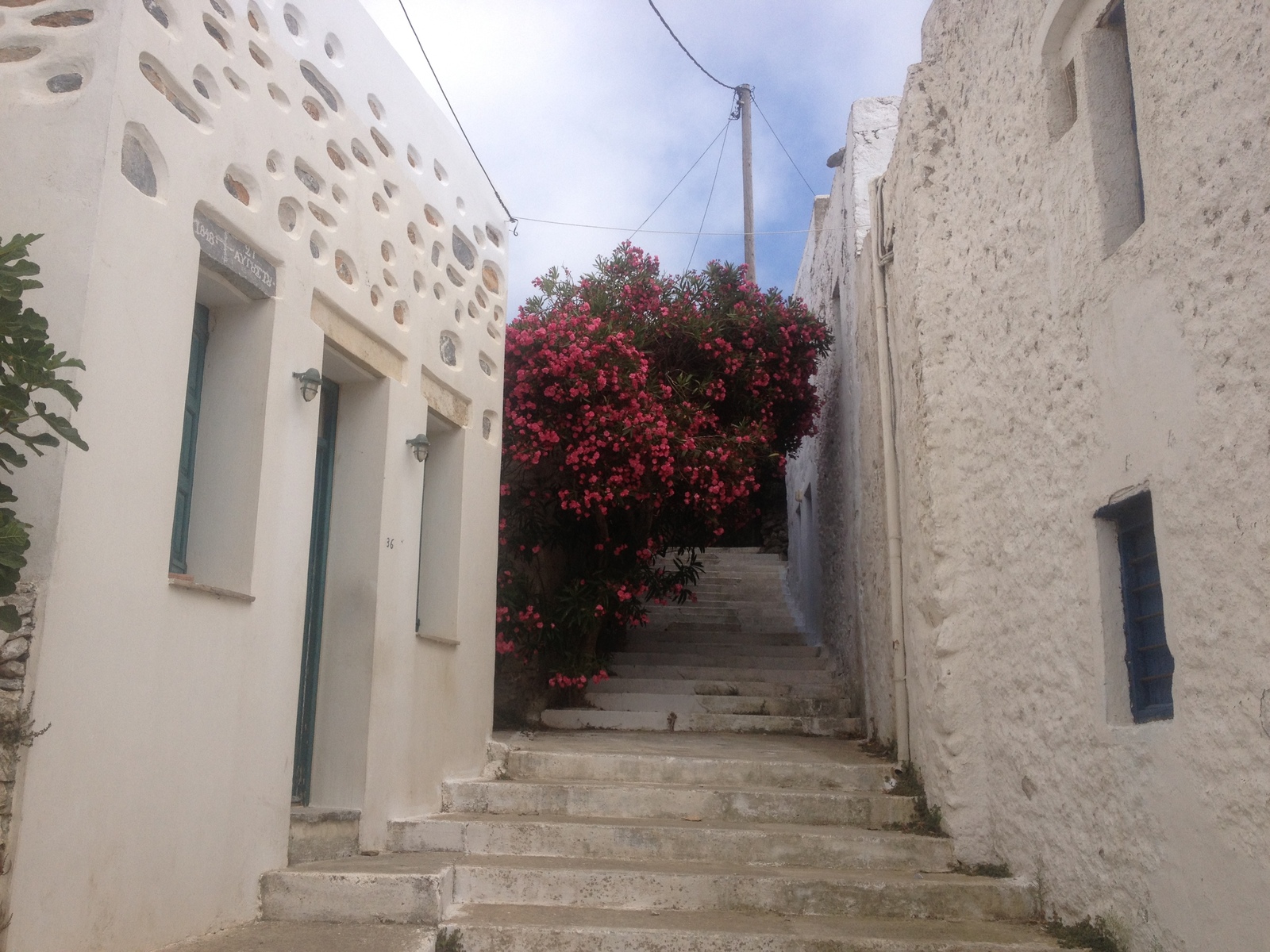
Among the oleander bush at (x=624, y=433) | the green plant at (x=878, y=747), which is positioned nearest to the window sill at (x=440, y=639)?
the oleander bush at (x=624, y=433)

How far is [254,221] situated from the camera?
173 inches

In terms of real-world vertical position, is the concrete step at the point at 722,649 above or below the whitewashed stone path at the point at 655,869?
above

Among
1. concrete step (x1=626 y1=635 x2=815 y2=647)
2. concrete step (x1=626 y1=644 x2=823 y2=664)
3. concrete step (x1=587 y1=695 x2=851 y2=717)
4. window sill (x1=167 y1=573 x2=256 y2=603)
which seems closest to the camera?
window sill (x1=167 y1=573 x2=256 y2=603)

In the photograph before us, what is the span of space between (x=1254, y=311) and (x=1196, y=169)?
55 cm

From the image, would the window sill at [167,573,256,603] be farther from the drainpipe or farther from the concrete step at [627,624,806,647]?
the concrete step at [627,624,806,647]

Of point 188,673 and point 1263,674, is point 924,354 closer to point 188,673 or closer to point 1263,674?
point 1263,674

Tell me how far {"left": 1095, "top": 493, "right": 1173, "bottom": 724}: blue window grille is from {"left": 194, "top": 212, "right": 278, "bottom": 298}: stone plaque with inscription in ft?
10.9

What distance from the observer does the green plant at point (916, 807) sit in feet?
17.7

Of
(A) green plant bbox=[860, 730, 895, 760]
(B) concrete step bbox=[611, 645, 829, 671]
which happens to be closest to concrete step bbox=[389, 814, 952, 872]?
(A) green plant bbox=[860, 730, 895, 760]

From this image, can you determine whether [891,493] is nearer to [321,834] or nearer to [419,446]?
[419,446]

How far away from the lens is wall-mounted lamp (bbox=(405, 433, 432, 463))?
226 inches

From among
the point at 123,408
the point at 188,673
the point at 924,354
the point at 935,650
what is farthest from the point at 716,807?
the point at 123,408

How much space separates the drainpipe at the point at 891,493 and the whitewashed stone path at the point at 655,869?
354 mm

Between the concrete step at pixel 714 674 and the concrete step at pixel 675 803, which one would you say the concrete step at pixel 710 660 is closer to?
the concrete step at pixel 714 674
